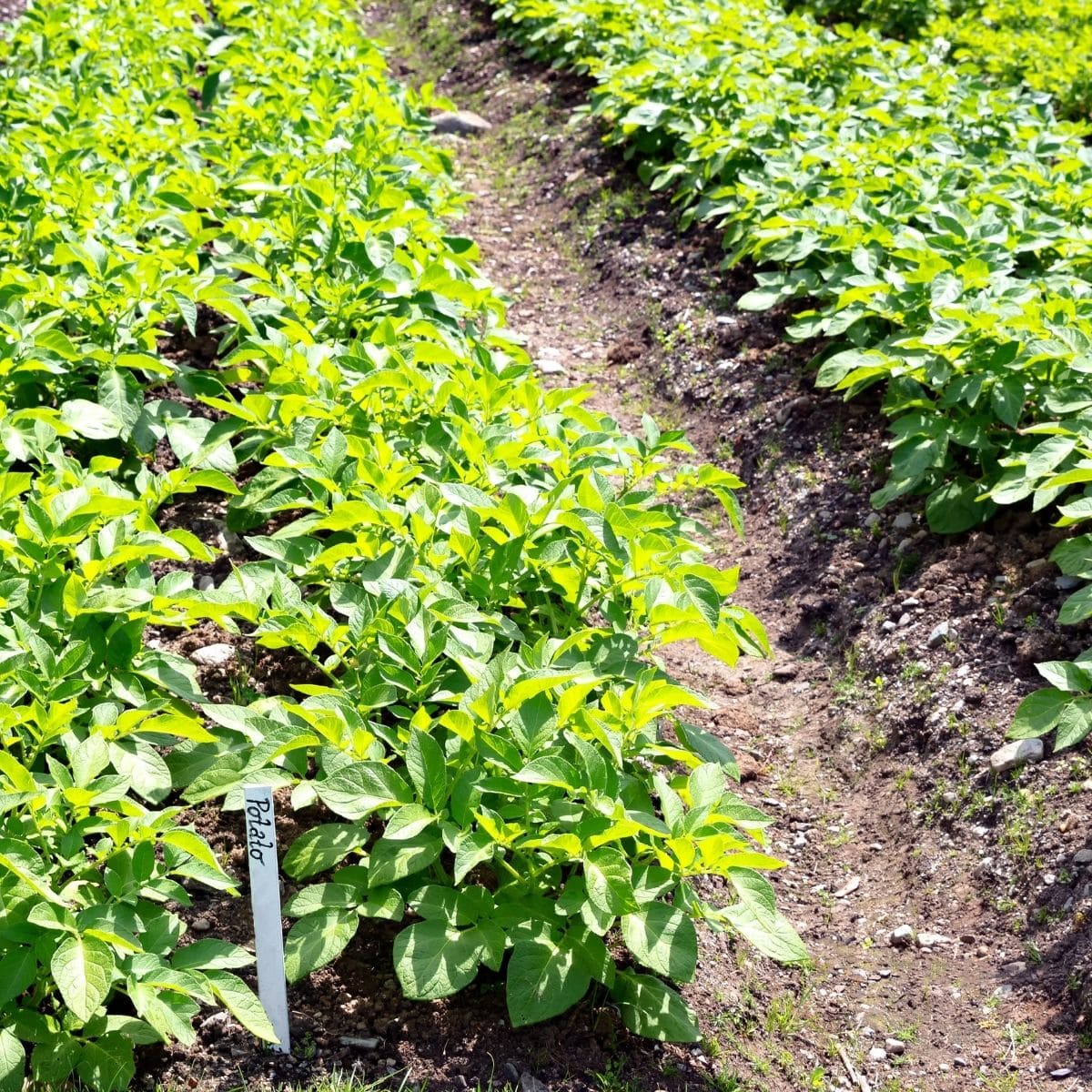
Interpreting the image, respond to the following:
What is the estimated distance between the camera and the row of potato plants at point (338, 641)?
239cm

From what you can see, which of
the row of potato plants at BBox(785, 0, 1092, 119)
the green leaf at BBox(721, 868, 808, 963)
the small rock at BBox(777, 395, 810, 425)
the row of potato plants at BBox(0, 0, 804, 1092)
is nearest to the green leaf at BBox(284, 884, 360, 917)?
the row of potato plants at BBox(0, 0, 804, 1092)

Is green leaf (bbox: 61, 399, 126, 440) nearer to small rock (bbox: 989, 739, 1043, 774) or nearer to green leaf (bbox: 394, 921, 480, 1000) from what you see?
green leaf (bbox: 394, 921, 480, 1000)

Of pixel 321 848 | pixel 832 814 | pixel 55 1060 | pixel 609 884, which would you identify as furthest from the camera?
pixel 832 814

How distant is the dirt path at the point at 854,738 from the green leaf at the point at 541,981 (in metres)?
0.22

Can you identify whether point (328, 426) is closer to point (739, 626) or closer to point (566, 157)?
point (739, 626)

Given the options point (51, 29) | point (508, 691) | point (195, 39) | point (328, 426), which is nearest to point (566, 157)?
point (195, 39)

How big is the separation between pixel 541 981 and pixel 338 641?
2.99 ft

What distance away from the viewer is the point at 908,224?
5.38 metres

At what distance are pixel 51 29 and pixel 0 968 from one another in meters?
6.12

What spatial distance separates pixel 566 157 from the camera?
789 cm

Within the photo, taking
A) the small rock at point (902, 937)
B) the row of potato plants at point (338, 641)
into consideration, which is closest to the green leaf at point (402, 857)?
the row of potato plants at point (338, 641)

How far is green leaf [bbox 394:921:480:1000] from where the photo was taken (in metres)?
2.38

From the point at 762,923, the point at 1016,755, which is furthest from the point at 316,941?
the point at 1016,755

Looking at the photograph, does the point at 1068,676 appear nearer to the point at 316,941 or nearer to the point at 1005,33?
the point at 316,941
